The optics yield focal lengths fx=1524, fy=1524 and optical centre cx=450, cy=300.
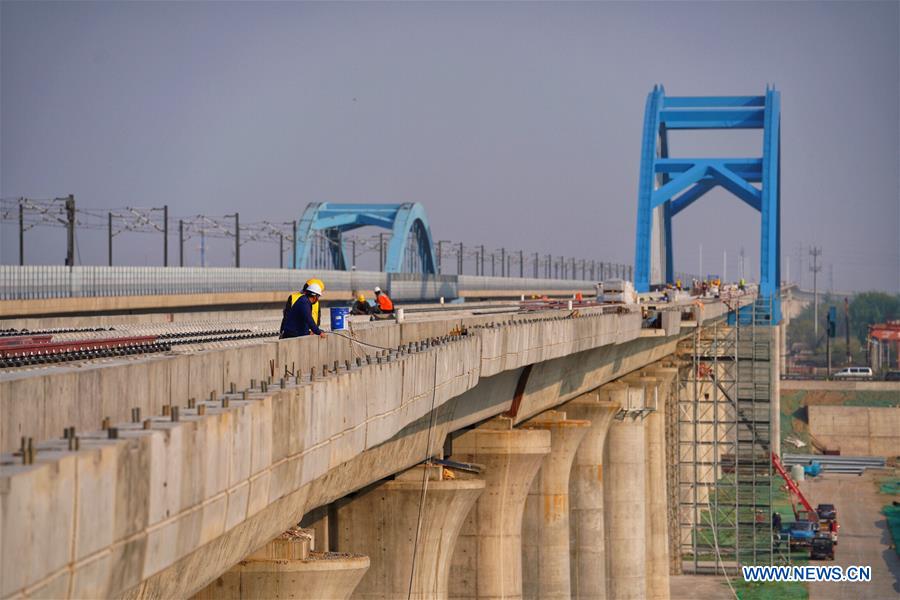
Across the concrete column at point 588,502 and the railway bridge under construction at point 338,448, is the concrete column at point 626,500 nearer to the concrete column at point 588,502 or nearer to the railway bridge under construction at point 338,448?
the railway bridge under construction at point 338,448

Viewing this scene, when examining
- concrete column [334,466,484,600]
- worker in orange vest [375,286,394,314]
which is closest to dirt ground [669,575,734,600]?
worker in orange vest [375,286,394,314]

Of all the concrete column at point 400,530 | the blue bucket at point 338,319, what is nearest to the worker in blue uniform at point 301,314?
the blue bucket at point 338,319

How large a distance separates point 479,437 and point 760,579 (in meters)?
36.5

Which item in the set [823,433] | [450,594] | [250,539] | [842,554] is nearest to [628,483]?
[842,554]

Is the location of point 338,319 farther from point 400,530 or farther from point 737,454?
point 737,454

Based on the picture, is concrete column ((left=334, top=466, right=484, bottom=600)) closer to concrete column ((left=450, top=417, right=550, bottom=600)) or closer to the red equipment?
concrete column ((left=450, top=417, right=550, bottom=600))

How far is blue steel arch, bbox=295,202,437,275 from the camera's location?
138 metres

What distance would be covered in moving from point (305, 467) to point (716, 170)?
120 meters

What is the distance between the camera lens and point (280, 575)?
63.1 feet

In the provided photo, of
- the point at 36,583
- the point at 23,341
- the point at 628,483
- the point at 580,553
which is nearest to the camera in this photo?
the point at 36,583

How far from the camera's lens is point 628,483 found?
202 feet

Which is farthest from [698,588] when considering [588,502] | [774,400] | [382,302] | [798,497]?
[774,400]

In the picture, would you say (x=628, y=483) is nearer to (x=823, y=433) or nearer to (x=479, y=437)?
(x=479, y=437)

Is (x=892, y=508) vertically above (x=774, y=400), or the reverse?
(x=774, y=400)
